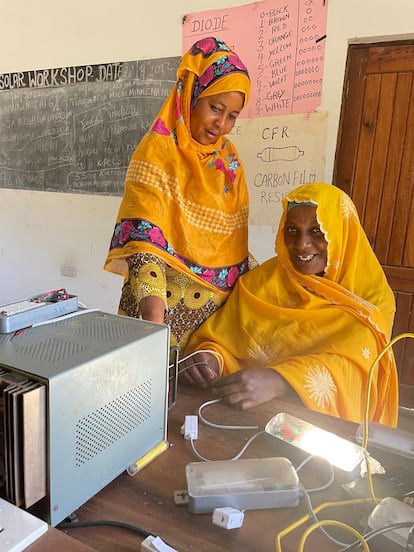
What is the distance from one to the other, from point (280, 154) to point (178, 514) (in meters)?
1.99

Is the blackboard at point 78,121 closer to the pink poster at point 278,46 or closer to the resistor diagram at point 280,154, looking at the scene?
the pink poster at point 278,46

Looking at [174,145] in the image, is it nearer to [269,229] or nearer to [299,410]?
[299,410]

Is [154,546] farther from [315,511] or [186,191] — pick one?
[186,191]

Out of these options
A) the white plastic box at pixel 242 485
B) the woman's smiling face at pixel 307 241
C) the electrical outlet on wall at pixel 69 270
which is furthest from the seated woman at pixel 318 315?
the electrical outlet on wall at pixel 69 270

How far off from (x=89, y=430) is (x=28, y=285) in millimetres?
3109

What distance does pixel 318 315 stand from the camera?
1.21 meters

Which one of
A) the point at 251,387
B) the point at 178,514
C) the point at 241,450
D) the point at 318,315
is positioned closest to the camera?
the point at 178,514

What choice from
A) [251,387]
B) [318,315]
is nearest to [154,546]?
[251,387]

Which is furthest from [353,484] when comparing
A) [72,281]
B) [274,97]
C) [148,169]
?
[72,281]

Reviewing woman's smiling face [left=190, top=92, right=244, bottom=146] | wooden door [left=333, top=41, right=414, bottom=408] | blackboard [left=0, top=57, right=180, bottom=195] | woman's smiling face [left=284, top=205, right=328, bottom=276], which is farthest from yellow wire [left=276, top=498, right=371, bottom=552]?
blackboard [left=0, top=57, right=180, bottom=195]

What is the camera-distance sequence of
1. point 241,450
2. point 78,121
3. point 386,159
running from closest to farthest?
point 241,450 < point 386,159 < point 78,121

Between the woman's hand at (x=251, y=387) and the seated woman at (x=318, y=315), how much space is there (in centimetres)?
6

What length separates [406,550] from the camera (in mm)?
534

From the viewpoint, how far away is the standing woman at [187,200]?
3.96 ft
